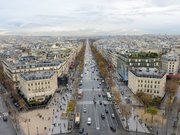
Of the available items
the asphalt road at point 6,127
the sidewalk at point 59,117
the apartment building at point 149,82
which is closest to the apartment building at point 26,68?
the sidewalk at point 59,117

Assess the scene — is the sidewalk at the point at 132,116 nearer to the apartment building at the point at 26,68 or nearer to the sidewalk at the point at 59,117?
the sidewalk at the point at 59,117

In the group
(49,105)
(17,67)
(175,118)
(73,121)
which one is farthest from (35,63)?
(175,118)

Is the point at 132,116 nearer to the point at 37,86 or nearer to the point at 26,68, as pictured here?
the point at 37,86

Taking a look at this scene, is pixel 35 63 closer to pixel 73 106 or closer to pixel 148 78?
pixel 73 106

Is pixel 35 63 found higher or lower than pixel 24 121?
higher

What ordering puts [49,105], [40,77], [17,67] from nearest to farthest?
[49,105]
[40,77]
[17,67]

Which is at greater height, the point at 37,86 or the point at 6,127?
the point at 37,86

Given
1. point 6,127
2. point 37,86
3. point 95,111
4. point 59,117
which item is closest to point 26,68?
point 37,86
